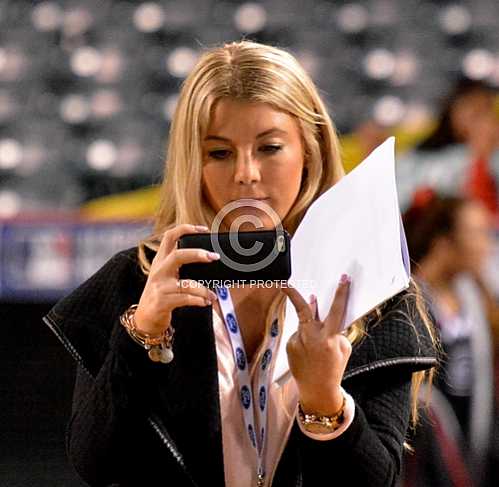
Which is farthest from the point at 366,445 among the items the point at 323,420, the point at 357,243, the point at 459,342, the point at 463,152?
the point at 463,152

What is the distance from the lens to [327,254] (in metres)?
0.74

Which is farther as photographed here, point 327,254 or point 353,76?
point 353,76

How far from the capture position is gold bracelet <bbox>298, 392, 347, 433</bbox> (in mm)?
729

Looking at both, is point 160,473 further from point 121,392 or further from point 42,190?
point 42,190

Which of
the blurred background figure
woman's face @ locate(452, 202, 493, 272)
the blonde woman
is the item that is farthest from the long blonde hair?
woman's face @ locate(452, 202, 493, 272)

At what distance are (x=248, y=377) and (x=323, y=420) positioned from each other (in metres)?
0.10

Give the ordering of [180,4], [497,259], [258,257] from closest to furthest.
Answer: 1. [258,257]
2. [497,259]
3. [180,4]

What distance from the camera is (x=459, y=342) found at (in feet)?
6.27

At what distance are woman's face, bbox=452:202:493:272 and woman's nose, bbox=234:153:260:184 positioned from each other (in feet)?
4.00

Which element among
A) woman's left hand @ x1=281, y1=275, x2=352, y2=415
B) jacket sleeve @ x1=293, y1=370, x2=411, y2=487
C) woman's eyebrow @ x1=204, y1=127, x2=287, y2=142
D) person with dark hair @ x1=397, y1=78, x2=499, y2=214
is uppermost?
person with dark hair @ x1=397, y1=78, x2=499, y2=214

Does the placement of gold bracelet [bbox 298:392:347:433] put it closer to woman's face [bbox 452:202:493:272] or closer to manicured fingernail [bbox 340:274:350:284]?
manicured fingernail [bbox 340:274:350:284]

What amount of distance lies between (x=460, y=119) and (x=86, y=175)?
71 cm

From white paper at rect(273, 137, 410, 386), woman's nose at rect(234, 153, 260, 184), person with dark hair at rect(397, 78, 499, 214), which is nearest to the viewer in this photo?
white paper at rect(273, 137, 410, 386)

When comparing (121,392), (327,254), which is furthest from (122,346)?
(327,254)
